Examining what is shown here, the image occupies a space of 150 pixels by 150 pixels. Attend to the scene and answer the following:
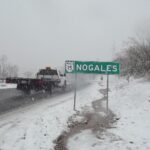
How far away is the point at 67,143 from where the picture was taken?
9086mm

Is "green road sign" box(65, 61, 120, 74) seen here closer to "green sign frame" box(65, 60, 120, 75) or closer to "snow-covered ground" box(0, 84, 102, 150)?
"green sign frame" box(65, 60, 120, 75)

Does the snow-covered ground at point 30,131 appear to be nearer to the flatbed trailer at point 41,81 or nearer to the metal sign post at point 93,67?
the metal sign post at point 93,67

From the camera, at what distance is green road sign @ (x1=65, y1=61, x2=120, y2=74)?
15453 millimetres

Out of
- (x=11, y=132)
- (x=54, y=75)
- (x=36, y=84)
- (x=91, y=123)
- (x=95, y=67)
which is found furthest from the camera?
(x=54, y=75)

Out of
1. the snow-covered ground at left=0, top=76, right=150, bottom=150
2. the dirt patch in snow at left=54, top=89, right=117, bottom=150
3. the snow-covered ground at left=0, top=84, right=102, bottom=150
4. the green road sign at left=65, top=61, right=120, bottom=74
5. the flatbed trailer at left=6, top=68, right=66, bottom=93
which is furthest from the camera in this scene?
the flatbed trailer at left=6, top=68, right=66, bottom=93

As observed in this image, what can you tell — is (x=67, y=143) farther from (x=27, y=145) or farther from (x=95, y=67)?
(x=95, y=67)

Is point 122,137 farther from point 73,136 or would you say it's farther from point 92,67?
point 92,67

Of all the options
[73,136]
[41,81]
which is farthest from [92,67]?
[41,81]

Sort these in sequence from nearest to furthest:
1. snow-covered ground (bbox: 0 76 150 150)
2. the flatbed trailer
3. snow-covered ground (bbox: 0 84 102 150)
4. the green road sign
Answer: snow-covered ground (bbox: 0 84 102 150)
snow-covered ground (bbox: 0 76 150 150)
the green road sign
the flatbed trailer

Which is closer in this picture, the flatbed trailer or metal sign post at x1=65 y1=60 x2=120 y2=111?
metal sign post at x1=65 y1=60 x2=120 y2=111

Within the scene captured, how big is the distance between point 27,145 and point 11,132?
1.77 meters

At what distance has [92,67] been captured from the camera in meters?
15.9

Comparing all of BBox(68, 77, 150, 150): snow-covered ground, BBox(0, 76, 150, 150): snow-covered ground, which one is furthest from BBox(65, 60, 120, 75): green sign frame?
BBox(68, 77, 150, 150): snow-covered ground

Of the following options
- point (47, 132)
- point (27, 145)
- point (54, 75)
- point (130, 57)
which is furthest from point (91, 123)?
point (130, 57)
